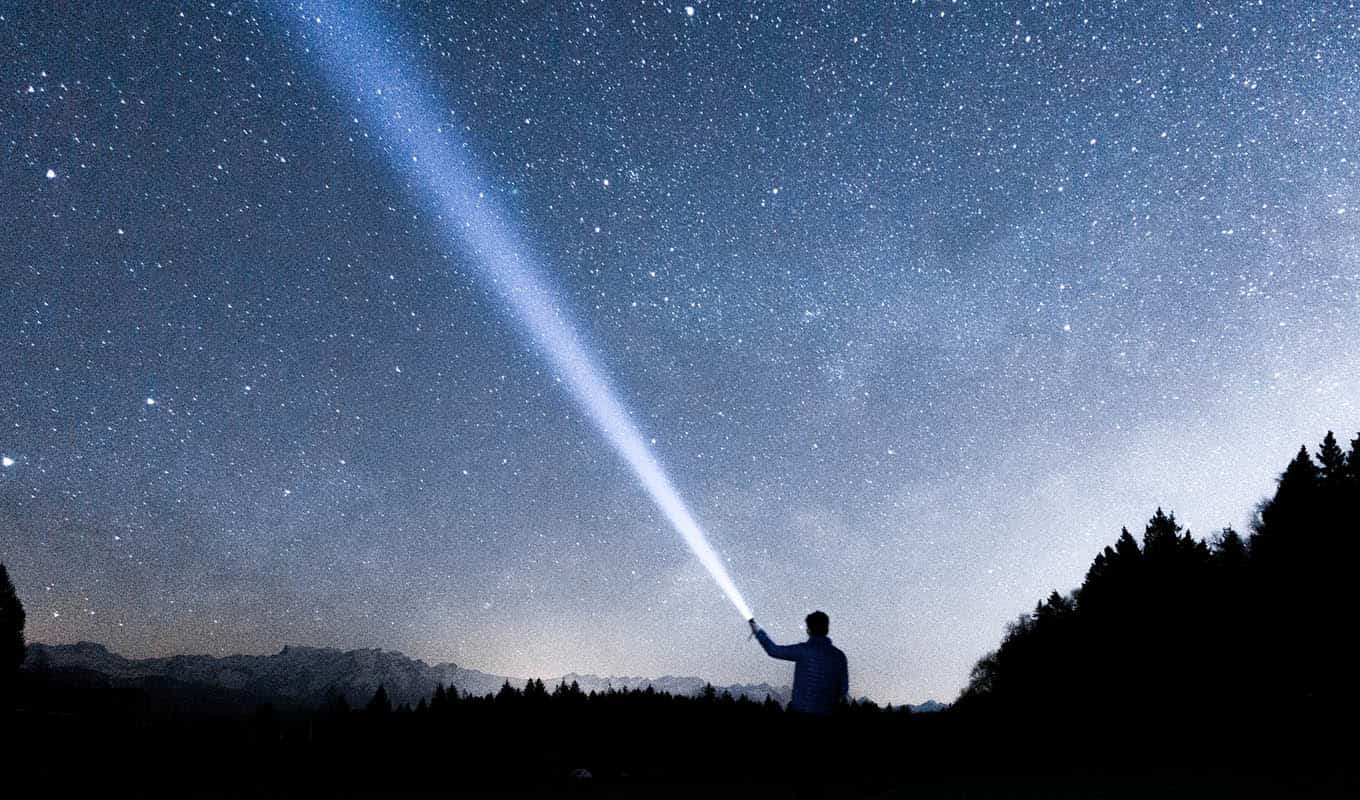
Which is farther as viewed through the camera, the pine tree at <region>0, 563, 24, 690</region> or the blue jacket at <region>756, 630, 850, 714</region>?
the pine tree at <region>0, 563, 24, 690</region>

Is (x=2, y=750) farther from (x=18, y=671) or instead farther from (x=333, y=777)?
(x=18, y=671)

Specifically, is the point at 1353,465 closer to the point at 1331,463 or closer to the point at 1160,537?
the point at 1331,463

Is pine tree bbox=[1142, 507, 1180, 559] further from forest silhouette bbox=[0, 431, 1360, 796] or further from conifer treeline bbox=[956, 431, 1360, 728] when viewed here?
forest silhouette bbox=[0, 431, 1360, 796]

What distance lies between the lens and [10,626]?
247 feet

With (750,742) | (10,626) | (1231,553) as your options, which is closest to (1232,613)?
(1231,553)

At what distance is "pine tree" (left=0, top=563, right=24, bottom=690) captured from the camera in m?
73.3

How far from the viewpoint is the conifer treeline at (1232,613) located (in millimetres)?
32812

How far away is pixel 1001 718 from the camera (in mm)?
12508

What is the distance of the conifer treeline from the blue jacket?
2628 cm

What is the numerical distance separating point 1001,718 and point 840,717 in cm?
800

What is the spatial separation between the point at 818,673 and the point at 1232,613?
138 ft

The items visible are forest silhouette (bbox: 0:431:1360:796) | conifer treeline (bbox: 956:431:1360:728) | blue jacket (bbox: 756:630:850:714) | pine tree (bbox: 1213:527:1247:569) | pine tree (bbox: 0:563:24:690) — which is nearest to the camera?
blue jacket (bbox: 756:630:850:714)

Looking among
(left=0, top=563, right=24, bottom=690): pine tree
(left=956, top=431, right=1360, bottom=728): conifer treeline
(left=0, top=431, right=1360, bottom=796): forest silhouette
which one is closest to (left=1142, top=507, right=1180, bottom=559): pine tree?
(left=956, top=431, right=1360, bottom=728): conifer treeline

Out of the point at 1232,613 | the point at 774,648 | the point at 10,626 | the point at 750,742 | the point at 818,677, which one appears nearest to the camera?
the point at 818,677
